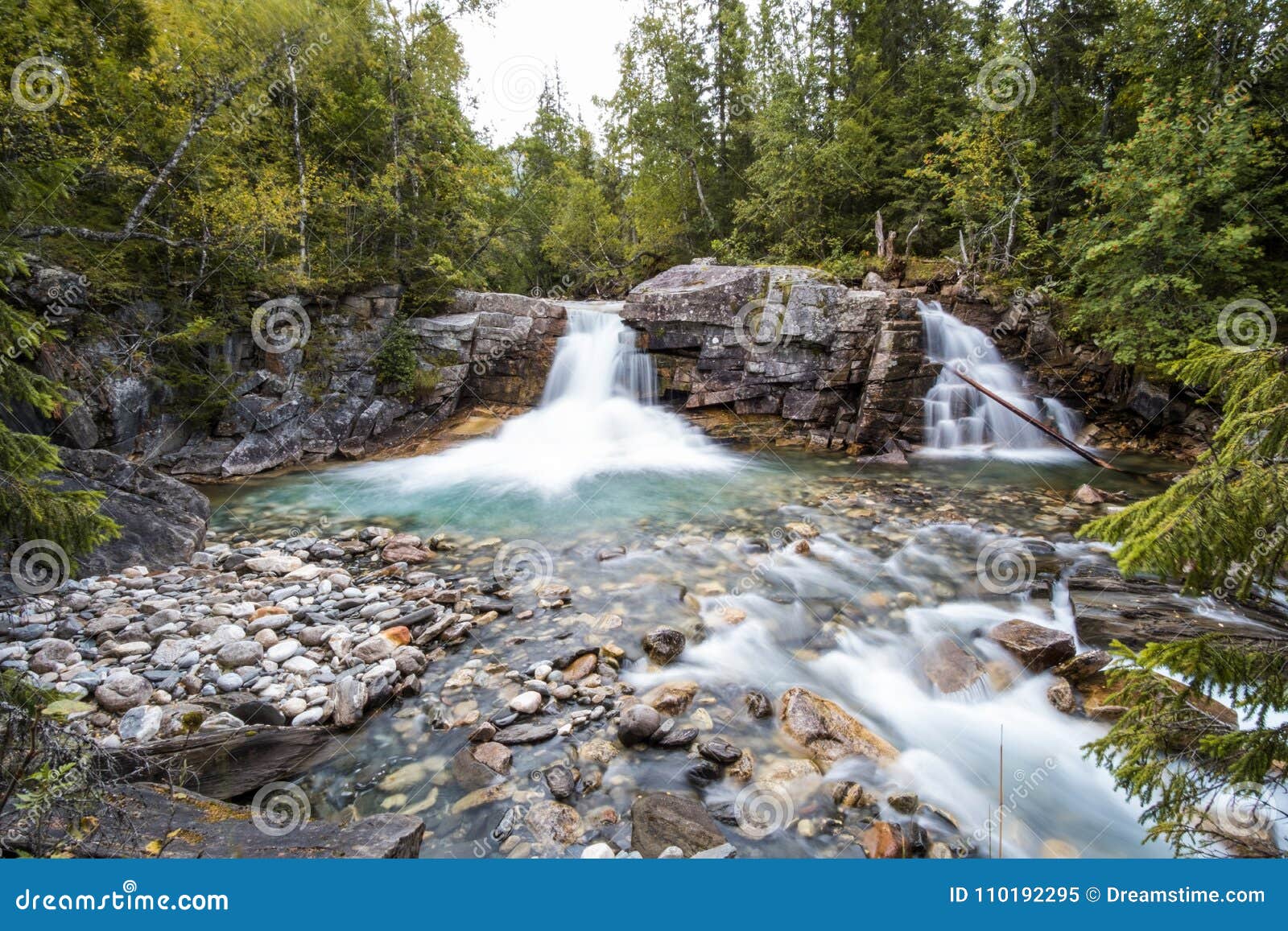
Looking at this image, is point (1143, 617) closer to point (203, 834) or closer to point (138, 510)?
point (203, 834)

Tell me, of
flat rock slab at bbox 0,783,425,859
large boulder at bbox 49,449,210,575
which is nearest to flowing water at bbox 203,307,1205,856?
flat rock slab at bbox 0,783,425,859

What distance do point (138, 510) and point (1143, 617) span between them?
12.0 metres

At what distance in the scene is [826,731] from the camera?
431 cm

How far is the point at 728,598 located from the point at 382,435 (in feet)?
36.3

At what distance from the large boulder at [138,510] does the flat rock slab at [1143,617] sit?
35.2 feet

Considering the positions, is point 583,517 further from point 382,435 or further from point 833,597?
point 382,435

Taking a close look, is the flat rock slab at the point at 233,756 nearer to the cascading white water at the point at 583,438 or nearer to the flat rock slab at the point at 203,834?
the flat rock slab at the point at 203,834

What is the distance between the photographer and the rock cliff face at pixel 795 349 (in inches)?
523

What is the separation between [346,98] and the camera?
15156 mm

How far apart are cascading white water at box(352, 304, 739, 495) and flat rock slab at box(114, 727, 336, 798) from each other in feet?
23.3

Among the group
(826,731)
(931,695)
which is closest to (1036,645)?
(931,695)

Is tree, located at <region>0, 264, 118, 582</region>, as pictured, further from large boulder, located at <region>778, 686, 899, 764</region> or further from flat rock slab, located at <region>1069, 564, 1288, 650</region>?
flat rock slab, located at <region>1069, 564, 1288, 650</region>

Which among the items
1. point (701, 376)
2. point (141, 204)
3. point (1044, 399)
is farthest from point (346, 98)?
point (1044, 399)

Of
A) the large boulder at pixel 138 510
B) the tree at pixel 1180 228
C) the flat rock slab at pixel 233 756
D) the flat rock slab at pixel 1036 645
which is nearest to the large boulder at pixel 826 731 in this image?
the flat rock slab at pixel 1036 645
